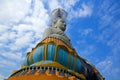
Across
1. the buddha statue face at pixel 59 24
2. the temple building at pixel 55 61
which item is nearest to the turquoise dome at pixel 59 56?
the temple building at pixel 55 61

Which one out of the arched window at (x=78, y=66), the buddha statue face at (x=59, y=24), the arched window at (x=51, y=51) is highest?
the buddha statue face at (x=59, y=24)

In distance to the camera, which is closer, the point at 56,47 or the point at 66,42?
the point at 56,47

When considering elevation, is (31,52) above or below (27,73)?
above

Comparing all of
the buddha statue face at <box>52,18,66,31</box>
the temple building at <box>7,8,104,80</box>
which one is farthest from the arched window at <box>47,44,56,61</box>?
the buddha statue face at <box>52,18,66,31</box>

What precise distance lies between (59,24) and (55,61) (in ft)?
26.8

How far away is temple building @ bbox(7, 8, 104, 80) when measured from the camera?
20375mm

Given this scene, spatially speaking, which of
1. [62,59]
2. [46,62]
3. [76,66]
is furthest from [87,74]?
[46,62]

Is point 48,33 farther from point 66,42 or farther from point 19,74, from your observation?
point 19,74

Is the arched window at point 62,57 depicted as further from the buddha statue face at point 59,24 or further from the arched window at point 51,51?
the buddha statue face at point 59,24

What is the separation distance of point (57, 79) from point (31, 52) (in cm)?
813

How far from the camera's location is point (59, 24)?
31000 millimetres

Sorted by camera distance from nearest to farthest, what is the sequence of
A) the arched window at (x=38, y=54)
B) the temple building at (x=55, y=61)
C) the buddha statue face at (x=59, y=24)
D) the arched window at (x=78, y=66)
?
the temple building at (x=55, y=61), the arched window at (x=38, y=54), the arched window at (x=78, y=66), the buddha statue face at (x=59, y=24)

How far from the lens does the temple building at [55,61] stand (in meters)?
20.4

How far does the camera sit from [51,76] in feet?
65.1
